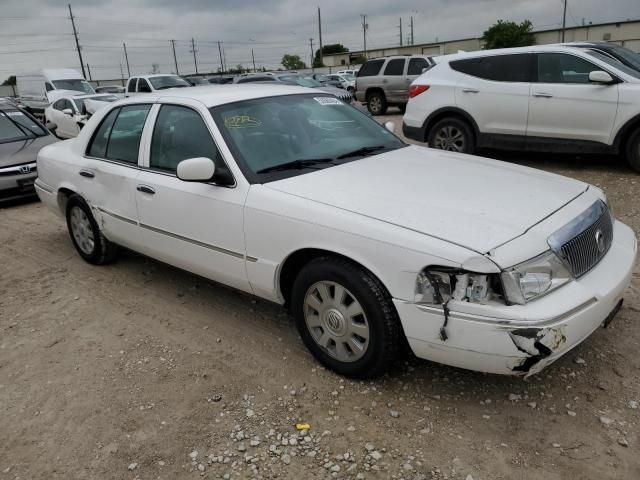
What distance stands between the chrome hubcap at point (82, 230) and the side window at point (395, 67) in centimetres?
1400

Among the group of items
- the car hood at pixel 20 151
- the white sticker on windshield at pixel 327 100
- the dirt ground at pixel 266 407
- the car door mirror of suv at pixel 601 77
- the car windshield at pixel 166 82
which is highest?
the white sticker on windshield at pixel 327 100

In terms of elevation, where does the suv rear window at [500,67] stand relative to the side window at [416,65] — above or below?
above

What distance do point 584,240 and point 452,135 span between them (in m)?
5.83

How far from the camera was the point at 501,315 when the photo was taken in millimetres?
2473

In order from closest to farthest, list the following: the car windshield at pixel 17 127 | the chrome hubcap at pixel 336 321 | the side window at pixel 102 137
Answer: the chrome hubcap at pixel 336 321, the side window at pixel 102 137, the car windshield at pixel 17 127

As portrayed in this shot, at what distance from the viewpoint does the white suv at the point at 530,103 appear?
276 inches

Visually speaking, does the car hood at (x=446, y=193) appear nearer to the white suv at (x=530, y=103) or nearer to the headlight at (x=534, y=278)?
the headlight at (x=534, y=278)

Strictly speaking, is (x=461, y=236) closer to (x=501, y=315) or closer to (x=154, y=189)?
(x=501, y=315)

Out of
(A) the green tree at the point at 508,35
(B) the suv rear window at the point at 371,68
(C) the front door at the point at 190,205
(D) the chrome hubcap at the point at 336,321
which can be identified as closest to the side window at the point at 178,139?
(C) the front door at the point at 190,205

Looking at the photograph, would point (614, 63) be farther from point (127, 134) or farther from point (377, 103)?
point (377, 103)

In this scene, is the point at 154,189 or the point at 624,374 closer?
the point at 624,374

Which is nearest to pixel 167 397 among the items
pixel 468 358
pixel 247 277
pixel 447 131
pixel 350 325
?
pixel 247 277

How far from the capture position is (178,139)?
13.0ft

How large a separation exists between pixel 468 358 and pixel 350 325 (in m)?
0.67
